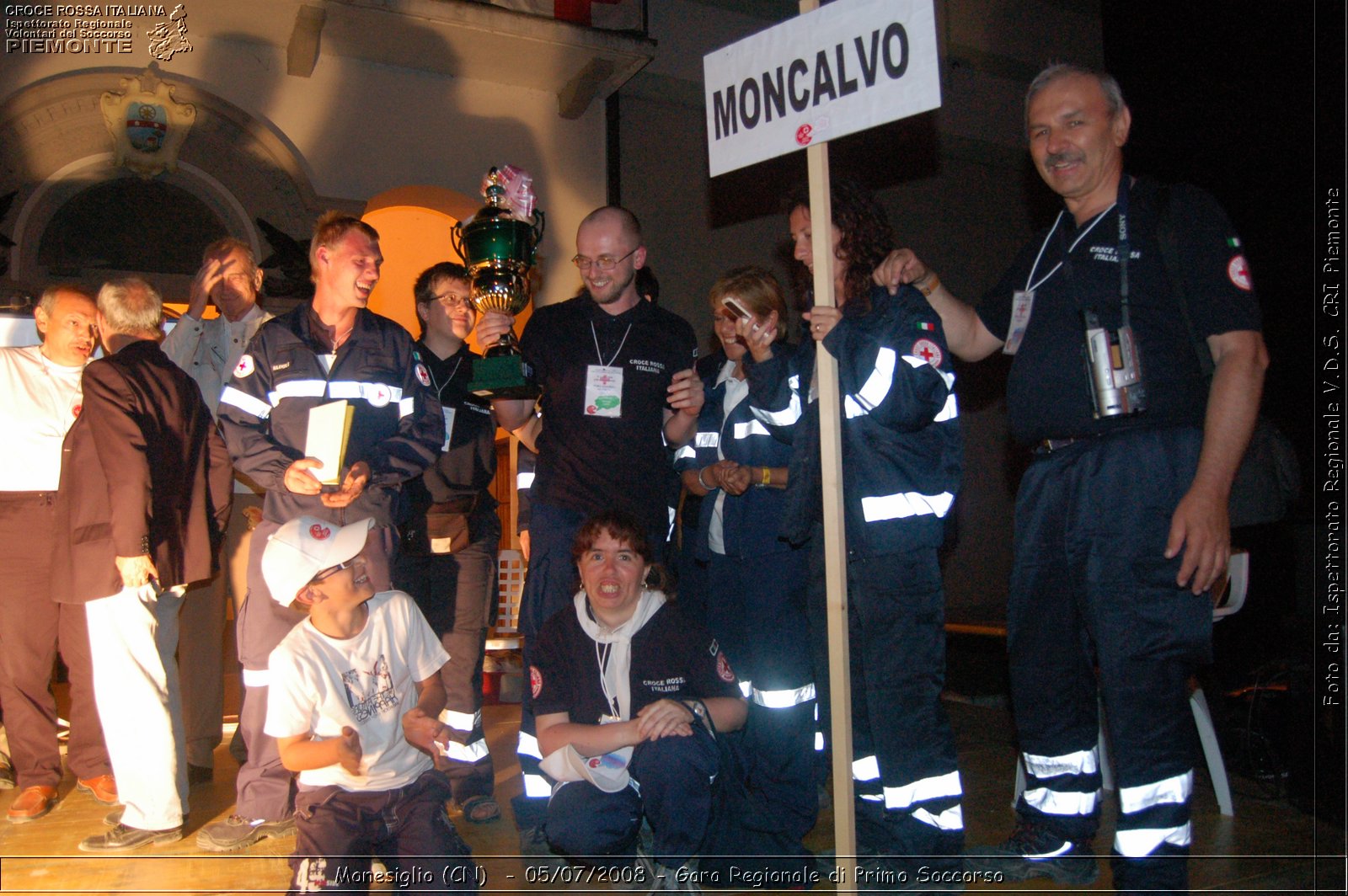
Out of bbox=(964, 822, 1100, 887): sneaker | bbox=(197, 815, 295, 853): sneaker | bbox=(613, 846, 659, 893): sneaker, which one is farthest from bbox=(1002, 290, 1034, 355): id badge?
bbox=(197, 815, 295, 853): sneaker

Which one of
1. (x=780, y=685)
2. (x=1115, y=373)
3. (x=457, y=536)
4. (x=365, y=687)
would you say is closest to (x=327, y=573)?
(x=365, y=687)

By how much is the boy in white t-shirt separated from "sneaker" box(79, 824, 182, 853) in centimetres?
127

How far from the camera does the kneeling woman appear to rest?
2.84 m

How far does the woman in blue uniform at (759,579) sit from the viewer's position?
3.26 m

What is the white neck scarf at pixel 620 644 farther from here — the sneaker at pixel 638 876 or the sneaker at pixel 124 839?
the sneaker at pixel 124 839

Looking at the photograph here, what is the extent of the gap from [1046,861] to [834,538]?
135 centimetres

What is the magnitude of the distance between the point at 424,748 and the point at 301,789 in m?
→ 0.39

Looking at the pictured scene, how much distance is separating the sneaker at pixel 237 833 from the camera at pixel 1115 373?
2962mm

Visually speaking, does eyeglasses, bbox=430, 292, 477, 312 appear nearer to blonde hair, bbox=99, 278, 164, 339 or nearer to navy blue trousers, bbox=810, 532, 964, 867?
blonde hair, bbox=99, 278, 164, 339

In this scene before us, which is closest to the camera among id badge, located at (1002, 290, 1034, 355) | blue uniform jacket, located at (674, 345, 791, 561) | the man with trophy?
id badge, located at (1002, 290, 1034, 355)

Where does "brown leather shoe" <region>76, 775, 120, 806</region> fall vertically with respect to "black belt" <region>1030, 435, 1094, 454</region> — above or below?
below

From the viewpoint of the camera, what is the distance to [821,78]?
2426 millimetres

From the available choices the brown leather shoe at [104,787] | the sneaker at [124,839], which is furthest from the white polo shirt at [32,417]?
the sneaker at [124,839]

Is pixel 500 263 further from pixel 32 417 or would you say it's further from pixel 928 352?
pixel 32 417
